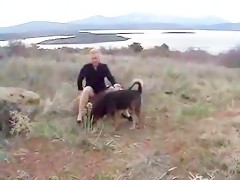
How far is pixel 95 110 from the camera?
648 cm

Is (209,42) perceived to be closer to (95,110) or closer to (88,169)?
(95,110)

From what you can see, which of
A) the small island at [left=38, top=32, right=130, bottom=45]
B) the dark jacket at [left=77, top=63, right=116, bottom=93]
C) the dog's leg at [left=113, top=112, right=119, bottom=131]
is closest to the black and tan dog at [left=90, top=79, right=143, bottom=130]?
the dog's leg at [left=113, top=112, right=119, bottom=131]

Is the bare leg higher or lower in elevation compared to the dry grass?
higher

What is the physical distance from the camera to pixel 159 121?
22.3 feet

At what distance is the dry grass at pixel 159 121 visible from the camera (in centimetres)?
487

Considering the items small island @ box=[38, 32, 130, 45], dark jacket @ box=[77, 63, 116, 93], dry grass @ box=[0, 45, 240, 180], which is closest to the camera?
dry grass @ box=[0, 45, 240, 180]

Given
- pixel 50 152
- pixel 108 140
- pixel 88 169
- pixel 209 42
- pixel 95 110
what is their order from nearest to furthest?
pixel 88 169 < pixel 50 152 < pixel 108 140 < pixel 95 110 < pixel 209 42

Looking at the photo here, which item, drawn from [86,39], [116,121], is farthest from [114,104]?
[86,39]

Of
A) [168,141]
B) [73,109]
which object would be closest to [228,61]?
[73,109]

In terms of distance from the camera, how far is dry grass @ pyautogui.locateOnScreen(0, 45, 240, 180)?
487 centimetres

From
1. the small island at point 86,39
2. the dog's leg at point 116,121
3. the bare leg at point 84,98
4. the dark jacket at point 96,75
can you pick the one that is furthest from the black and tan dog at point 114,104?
the small island at point 86,39

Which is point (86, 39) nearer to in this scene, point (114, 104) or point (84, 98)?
point (84, 98)

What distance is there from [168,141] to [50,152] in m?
1.32

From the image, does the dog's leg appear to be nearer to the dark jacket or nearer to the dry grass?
the dry grass
